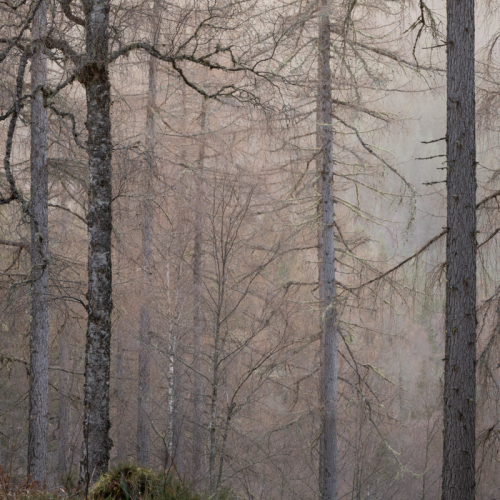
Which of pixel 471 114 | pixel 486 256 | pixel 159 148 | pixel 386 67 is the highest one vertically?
pixel 386 67

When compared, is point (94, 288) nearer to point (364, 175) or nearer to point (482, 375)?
point (482, 375)

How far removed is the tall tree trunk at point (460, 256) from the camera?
16.4ft

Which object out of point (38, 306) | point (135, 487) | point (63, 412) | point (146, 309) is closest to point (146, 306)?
point (146, 309)

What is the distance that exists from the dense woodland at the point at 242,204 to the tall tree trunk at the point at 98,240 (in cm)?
2

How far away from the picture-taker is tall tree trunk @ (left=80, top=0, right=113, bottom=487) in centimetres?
468

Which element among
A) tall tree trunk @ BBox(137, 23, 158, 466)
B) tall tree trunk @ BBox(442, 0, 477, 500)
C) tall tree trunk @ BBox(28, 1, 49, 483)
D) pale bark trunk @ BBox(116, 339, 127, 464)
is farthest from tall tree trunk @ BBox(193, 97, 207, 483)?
tall tree trunk @ BBox(442, 0, 477, 500)

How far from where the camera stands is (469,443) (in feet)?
16.3

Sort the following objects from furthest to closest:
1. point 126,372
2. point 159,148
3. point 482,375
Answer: point 126,372
point 159,148
point 482,375

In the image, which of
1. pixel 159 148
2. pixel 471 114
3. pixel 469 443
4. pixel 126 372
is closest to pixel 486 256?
pixel 471 114

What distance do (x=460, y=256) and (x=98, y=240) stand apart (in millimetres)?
3402

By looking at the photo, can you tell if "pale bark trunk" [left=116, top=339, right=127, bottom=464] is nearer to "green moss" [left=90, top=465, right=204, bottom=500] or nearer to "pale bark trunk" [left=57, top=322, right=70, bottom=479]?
"pale bark trunk" [left=57, top=322, right=70, bottom=479]

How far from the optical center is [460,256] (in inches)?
199

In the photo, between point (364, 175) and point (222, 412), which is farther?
point (222, 412)

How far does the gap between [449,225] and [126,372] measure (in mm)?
14591
